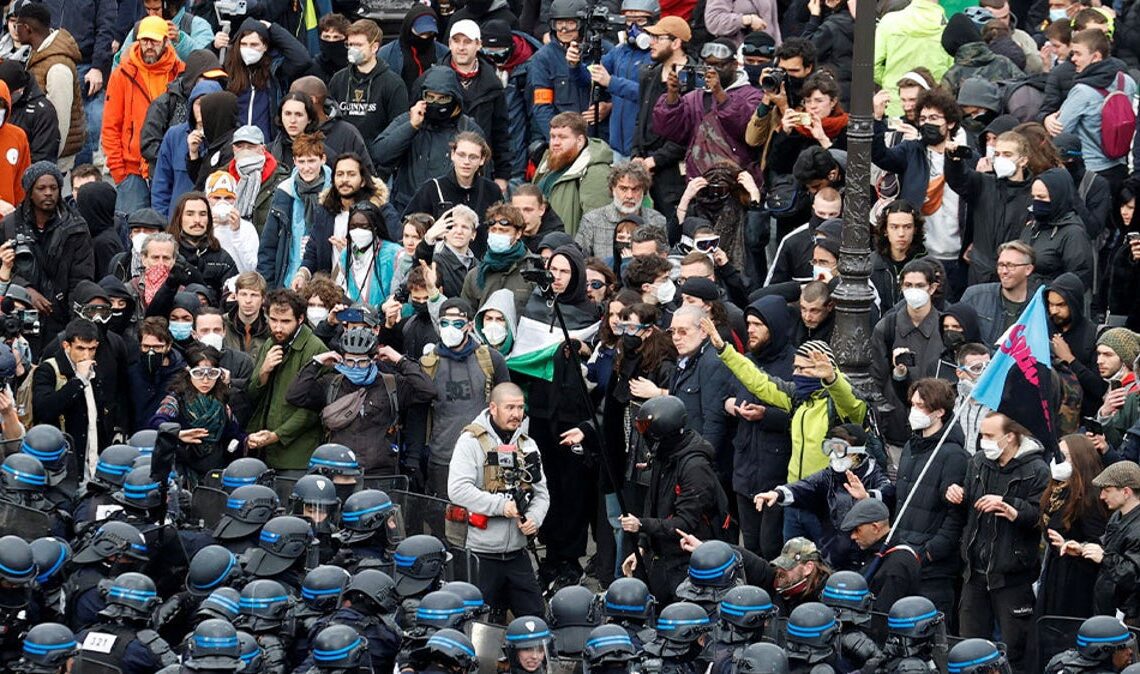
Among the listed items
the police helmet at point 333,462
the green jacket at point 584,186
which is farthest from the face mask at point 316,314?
the green jacket at point 584,186

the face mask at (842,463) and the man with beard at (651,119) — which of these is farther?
the man with beard at (651,119)

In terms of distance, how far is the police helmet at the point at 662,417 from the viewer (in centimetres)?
1450

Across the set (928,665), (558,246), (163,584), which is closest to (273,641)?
(163,584)

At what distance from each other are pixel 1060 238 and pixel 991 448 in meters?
2.74

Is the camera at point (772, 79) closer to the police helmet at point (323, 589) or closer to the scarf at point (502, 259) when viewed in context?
the scarf at point (502, 259)

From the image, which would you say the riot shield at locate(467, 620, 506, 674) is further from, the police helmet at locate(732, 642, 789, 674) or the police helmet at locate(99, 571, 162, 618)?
the police helmet at locate(99, 571, 162, 618)

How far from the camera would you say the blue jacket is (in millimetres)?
19078

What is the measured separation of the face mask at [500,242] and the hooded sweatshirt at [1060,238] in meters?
3.31

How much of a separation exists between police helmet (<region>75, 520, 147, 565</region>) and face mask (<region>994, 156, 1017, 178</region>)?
6339 millimetres

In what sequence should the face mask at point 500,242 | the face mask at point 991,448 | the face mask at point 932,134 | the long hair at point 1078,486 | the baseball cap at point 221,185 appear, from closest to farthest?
the long hair at point 1078,486, the face mask at point 991,448, the face mask at point 500,242, the face mask at point 932,134, the baseball cap at point 221,185

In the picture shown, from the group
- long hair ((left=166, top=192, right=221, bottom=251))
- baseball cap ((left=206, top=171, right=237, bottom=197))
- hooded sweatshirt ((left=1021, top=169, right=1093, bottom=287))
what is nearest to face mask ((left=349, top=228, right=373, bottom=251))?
long hair ((left=166, top=192, right=221, bottom=251))

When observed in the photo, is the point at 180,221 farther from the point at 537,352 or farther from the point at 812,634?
the point at 812,634

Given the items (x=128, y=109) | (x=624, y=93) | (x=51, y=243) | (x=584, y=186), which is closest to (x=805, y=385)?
(x=584, y=186)

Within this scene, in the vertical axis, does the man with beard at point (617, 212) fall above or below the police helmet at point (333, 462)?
above
